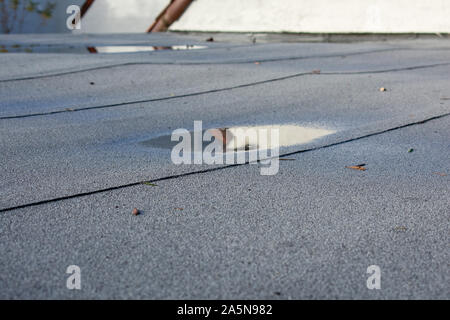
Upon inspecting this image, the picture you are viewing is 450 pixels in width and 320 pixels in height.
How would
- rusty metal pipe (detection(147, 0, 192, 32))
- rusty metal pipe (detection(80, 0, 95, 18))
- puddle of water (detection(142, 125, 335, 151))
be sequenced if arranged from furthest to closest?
1. rusty metal pipe (detection(80, 0, 95, 18))
2. rusty metal pipe (detection(147, 0, 192, 32))
3. puddle of water (detection(142, 125, 335, 151))

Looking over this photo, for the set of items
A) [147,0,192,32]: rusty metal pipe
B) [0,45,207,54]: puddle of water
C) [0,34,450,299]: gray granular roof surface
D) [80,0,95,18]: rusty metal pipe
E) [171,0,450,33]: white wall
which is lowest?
[0,34,450,299]: gray granular roof surface

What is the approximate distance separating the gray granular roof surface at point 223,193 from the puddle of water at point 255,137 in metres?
0.13

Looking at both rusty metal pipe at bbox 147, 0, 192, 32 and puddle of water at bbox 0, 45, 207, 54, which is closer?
puddle of water at bbox 0, 45, 207, 54

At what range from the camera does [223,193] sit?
10.8ft

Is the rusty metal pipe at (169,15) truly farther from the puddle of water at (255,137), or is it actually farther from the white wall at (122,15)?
the puddle of water at (255,137)

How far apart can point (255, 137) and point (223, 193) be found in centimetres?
138

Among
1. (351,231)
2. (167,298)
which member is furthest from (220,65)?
(167,298)

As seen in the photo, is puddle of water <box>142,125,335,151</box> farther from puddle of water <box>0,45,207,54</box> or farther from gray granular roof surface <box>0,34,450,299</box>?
puddle of water <box>0,45,207,54</box>

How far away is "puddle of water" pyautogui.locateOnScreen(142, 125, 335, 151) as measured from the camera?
436 cm

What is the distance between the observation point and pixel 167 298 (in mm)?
2193

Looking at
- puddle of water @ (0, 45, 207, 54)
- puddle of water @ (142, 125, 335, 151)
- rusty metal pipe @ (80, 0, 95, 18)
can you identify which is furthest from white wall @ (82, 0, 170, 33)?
puddle of water @ (142, 125, 335, 151)

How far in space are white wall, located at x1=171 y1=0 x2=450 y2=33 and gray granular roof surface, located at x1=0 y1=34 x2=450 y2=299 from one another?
13.8 ft

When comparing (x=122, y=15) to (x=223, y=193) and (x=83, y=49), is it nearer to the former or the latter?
(x=83, y=49)

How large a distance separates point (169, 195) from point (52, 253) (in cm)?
87
